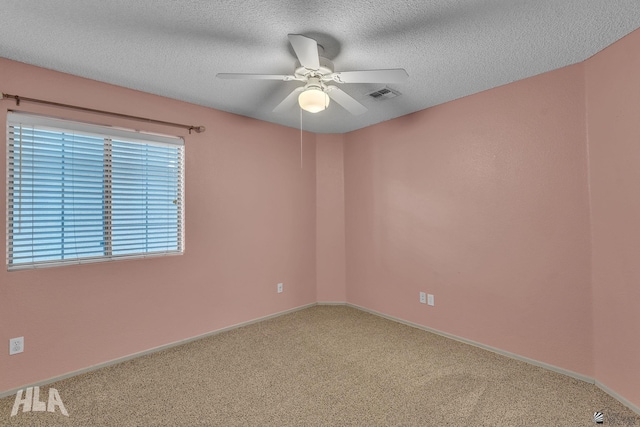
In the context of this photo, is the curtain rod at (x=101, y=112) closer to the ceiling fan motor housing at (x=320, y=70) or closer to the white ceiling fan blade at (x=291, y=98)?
the white ceiling fan blade at (x=291, y=98)

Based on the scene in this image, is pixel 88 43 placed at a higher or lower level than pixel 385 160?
higher

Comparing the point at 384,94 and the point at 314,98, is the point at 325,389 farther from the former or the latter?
the point at 384,94

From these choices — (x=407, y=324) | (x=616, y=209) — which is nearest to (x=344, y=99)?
(x=616, y=209)

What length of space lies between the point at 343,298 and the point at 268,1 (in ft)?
11.7

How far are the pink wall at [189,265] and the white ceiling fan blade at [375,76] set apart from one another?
1.83m

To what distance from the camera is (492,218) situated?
2.73m

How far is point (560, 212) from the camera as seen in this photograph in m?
2.33

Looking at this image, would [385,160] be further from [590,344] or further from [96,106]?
[96,106]

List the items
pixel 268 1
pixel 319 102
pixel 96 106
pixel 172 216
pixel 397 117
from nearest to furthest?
pixel 268 1 → pixel 319 102 → pixel 96 106 → pixel 172 216 → pixel 397 117

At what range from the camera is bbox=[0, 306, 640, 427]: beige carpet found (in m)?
1.85

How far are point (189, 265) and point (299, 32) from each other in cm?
236

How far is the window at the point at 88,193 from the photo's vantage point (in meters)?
2.18

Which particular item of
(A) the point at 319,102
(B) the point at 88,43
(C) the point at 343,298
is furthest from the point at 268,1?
(C) the point at 343,298

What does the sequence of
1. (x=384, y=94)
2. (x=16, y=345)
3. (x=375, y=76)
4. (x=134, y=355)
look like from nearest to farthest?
(x=375, y=76) → (x=16, y=345) → (x=134, y=355) → (x=384, y=94)
